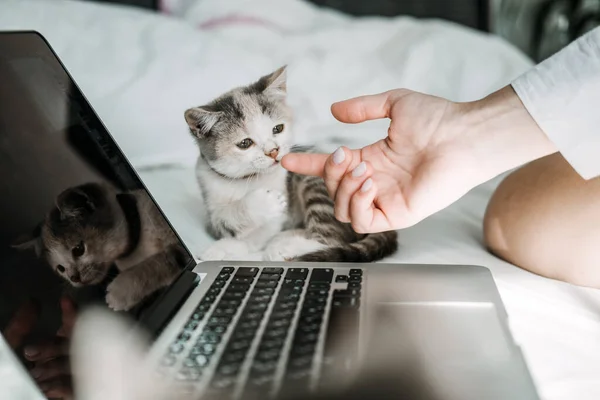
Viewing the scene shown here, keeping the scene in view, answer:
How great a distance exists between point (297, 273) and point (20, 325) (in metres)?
0.31

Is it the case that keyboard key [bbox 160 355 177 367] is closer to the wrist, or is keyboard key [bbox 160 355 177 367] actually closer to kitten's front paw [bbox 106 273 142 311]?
kitten's front paw [bbox 106 273 142 311]

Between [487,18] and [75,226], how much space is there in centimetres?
170

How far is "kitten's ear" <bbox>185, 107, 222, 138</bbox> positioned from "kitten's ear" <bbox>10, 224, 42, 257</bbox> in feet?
0.86

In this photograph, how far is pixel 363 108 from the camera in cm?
69

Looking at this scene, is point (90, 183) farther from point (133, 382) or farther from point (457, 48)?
point (457, 48)

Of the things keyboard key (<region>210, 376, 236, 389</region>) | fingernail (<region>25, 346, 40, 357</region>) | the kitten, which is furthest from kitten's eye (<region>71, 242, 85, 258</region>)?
keyboard key (<region>210, 376, 236, 389</region>)

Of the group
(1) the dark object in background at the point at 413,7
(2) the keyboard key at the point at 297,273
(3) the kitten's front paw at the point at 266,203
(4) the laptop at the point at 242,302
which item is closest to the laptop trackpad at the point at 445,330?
(4) the laptop at the point at 242,302

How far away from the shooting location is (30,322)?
511 millimetres

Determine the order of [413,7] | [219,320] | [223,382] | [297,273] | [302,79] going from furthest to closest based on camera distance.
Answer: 1. [413,7]
2. [302,79]
3. [297,273]
4. [219,320]
5. [223,382]

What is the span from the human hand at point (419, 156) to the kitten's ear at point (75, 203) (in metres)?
0.24

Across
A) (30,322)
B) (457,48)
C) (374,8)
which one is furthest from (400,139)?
(374,8)

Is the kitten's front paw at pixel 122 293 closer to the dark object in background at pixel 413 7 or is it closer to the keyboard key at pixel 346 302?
the keyboard key at pixel 346 302

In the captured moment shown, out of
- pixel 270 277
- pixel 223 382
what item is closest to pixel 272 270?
pixel 270 277

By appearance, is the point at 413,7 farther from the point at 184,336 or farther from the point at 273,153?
the point at 184,336
